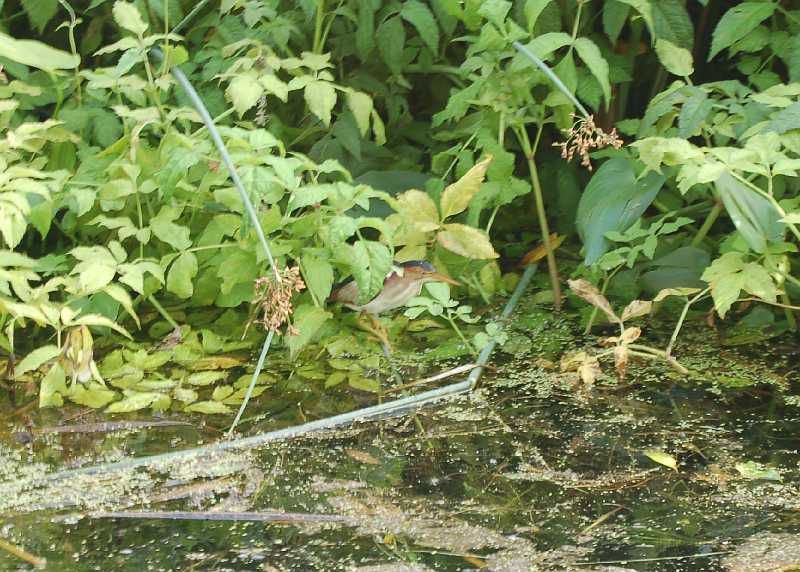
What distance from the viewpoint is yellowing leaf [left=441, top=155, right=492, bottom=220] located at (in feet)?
8.39

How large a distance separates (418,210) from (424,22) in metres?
0.48

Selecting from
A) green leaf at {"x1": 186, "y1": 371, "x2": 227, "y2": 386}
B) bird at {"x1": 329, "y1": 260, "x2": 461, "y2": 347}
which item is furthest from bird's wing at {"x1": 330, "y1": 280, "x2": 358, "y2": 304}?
green leaf at {"x1": 186, "y1": 371, "x2": 227, "y2": 386}

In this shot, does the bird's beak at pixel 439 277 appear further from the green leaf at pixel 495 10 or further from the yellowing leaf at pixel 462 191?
the green leaf at pixel 495 10

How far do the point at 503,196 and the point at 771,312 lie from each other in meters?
→ 0.70

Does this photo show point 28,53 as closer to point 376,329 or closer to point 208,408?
point 208,408

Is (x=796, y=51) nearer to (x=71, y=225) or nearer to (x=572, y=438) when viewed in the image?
(x=572, y=438)

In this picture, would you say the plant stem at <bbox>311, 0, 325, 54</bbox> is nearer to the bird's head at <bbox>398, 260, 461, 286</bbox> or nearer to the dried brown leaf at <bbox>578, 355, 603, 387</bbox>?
the bird's head at <bbox>398, 260, 461, 286</bbox>

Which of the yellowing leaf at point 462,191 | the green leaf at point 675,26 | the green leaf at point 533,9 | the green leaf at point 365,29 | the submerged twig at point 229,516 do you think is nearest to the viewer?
the submerged twig at point 229,516

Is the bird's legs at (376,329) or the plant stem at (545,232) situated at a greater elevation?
the plant stem at (545,232)

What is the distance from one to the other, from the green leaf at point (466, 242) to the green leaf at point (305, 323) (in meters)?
0.33

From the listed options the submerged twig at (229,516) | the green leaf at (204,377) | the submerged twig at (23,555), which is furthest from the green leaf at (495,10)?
the submerged twig at (23,555)

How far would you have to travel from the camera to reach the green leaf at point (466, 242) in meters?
2.54

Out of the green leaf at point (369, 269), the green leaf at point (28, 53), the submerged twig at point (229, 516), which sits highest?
the green leaf at point (28, 53)

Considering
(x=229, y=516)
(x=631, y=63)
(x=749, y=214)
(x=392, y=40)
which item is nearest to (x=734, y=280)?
(x=749, y=214)
